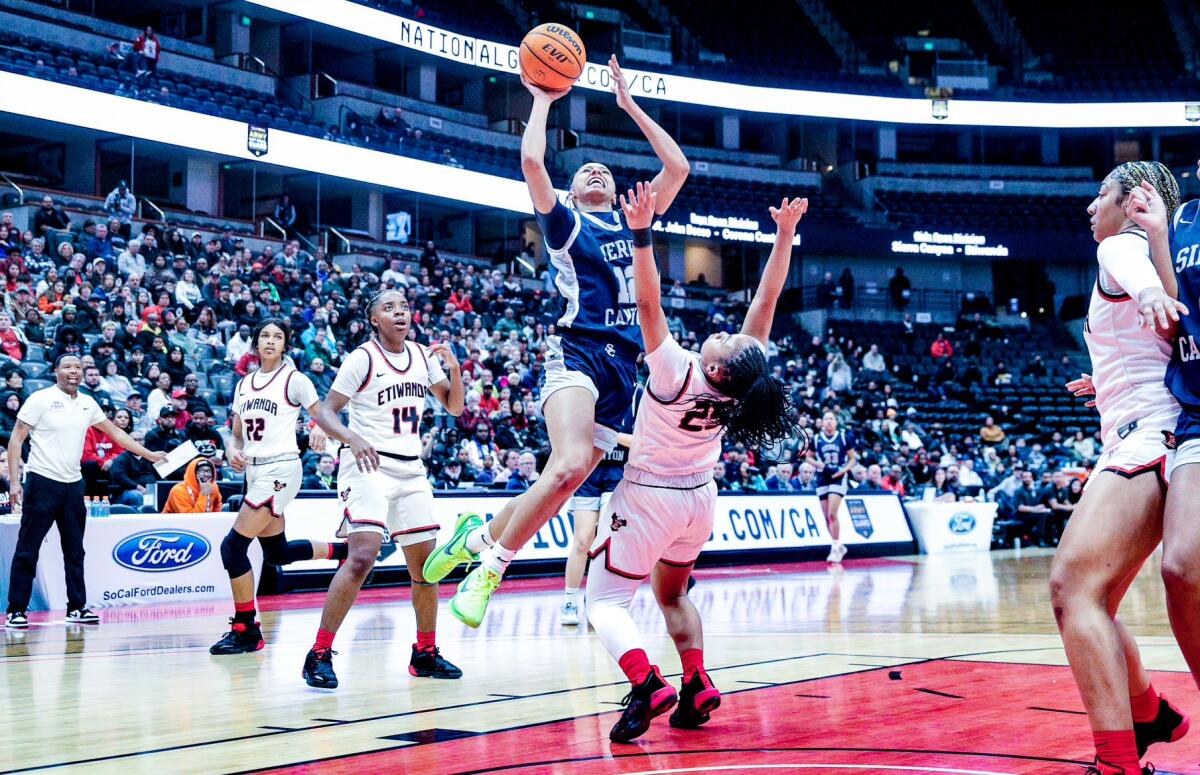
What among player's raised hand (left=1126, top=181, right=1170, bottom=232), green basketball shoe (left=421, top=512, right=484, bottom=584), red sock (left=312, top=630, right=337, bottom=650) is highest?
player's raised hand (left=1126, top=181, right=1170, bottom=232)

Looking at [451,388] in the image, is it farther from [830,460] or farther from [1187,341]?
[830,460]

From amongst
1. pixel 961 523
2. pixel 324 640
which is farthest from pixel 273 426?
pixel 961 523

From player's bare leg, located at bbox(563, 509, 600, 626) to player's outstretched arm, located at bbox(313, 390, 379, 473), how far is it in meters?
2.88

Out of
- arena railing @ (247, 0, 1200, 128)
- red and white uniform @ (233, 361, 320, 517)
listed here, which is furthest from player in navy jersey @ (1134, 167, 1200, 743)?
arena railing @ (247, 0, 1200, 128)

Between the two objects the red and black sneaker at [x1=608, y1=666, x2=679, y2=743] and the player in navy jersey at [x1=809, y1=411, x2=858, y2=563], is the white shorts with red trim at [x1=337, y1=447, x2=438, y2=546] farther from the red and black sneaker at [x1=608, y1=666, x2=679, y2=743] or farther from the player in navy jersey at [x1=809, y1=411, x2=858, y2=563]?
the player in navy jersey at [x1=809, y1=411, x2=858, y2=563]

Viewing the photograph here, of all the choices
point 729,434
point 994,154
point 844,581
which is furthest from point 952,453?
point 729,434

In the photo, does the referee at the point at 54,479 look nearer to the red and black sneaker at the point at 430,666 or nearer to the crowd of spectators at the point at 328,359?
the crowd of spectators at the point at 328,359

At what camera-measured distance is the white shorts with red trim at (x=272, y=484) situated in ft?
25.7

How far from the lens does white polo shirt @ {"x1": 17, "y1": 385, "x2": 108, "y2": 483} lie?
9539mm

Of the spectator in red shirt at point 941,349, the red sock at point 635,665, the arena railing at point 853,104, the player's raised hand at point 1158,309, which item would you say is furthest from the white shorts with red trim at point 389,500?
the spectator in red shirt at point 941,349

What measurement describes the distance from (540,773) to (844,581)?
420 inches

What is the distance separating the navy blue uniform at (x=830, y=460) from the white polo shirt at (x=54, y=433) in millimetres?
10637

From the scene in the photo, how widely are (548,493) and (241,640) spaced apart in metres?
3.37

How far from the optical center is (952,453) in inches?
1042
